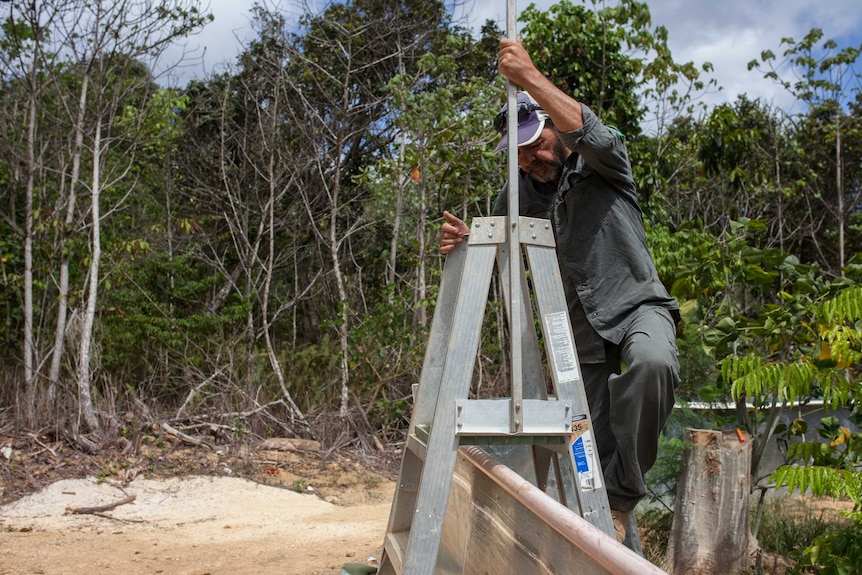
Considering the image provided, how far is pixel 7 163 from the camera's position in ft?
27.0

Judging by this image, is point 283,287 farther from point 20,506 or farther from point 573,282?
point 573,282

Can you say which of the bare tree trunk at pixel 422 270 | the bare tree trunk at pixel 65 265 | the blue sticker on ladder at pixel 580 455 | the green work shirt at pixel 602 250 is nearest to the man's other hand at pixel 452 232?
the green work shirt at pixel 602 250

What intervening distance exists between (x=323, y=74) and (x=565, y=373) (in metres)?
8.83

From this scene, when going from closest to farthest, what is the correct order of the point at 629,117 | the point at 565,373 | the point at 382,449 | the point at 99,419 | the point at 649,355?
the point at 565,373 < the point at 649,355 < the point at 99,419 < the point at 382,449 < the point at 629,117

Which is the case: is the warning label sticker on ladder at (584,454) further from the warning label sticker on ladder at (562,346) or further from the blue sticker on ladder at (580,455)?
the warning label sticker on ladder at (562,346)

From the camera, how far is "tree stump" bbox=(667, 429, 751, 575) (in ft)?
15.4

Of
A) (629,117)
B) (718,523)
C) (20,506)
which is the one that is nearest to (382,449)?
(20,506)

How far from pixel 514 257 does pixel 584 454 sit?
1.96 ft

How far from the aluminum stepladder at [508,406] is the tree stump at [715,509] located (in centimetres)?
264

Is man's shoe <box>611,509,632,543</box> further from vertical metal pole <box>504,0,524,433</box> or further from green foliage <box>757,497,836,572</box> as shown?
green foliage <box>757,497,836,572</box>

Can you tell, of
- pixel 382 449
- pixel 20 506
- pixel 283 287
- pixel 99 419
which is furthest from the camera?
pixel 283 287

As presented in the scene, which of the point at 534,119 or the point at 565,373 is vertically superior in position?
the point at 534,119

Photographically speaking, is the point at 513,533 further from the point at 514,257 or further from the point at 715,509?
the point at 715,509

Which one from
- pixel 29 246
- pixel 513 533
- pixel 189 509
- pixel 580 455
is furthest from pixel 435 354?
pixel 29 246
